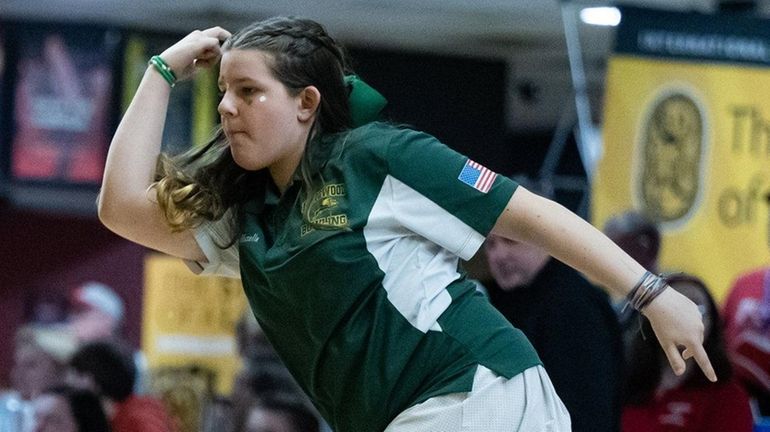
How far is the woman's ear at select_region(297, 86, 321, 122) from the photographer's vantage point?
264cm

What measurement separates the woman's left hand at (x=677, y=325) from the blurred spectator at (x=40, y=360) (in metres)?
4.70

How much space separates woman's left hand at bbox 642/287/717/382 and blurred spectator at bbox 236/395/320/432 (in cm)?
356

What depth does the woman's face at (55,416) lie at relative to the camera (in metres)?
5.74

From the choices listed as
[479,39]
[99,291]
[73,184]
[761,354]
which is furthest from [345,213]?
[479,39]

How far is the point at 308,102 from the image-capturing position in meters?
2.65

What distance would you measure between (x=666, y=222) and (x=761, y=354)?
85 centimetres

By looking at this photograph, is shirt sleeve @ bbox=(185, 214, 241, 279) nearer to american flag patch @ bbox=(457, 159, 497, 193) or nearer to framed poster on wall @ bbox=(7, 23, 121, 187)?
american flag patch @ bbox=(457, 159, 497, 193)

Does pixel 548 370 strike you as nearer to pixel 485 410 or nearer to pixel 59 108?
pixel 485 410

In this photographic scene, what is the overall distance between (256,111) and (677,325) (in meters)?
0.82

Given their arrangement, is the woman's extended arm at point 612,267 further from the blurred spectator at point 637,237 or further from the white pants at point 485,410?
the blurred spectator at point 637,237

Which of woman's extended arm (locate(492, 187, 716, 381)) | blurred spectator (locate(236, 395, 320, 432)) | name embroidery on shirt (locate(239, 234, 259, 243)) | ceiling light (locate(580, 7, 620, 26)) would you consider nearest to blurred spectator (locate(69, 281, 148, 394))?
blurred spectator (locate(236, 395, 320, 432))

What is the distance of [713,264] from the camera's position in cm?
656

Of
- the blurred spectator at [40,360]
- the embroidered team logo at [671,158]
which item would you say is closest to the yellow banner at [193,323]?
the blurred spectator at [40,360]

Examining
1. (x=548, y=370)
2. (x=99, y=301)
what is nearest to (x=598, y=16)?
(x=99, y=301)
